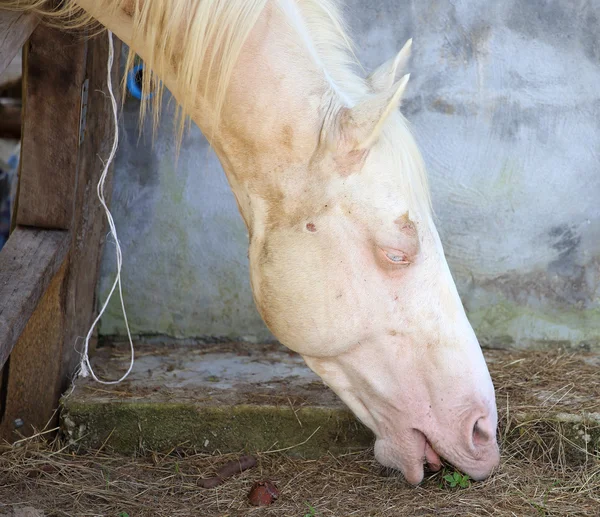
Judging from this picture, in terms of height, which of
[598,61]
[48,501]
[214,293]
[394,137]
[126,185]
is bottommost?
[48,501]

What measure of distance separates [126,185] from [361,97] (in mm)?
1624

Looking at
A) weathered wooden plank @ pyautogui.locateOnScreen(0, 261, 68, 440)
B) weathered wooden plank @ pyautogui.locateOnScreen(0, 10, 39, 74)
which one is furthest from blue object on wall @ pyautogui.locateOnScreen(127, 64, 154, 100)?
weathered wooden plank @ pyautogui.locateOnScreen(0, 261, 68, 440)

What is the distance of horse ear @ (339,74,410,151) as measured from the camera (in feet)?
6.29

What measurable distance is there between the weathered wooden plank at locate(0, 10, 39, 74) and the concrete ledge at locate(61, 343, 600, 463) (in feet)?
4.00

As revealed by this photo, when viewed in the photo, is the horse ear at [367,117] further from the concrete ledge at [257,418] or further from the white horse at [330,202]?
the concrete ledge at [257,418]

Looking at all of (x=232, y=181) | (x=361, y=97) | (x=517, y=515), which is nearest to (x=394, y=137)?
(x=361, y=97)

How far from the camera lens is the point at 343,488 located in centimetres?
254

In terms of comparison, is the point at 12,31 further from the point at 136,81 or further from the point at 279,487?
the point at 279,487

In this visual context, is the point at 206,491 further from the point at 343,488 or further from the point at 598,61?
the point at 598,61

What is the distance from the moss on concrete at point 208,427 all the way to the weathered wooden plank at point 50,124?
700 mm

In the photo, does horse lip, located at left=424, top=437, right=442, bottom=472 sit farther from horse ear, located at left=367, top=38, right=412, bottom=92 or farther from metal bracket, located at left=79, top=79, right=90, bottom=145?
metal bracket, located at left=79, top=79, right=90, bottom=145

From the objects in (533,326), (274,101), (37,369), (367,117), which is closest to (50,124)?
(37,369)

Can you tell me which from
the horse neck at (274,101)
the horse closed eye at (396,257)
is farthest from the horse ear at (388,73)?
the horse closed eye at (396,257)

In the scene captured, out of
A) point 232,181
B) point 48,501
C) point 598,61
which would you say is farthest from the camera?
point 598,61
